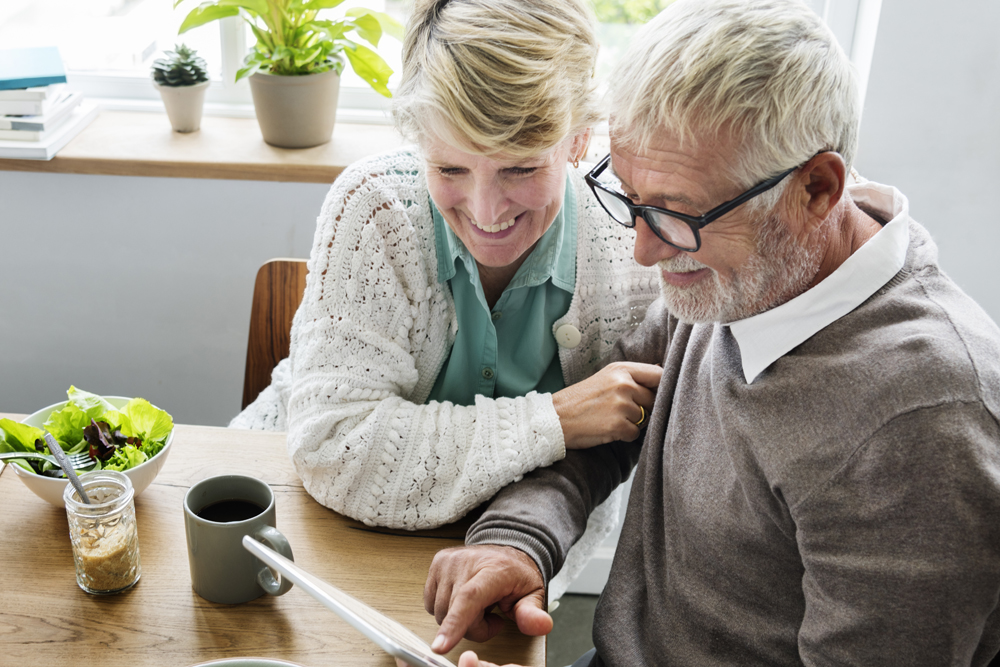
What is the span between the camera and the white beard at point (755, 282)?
86cm

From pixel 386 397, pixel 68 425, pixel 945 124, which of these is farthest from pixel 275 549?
pixel 945 124

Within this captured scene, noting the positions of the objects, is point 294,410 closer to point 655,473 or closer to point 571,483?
point 571,483

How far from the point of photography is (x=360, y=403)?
1.11 m

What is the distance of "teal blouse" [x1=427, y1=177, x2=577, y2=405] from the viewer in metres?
1.24

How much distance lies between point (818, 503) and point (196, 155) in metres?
1.56

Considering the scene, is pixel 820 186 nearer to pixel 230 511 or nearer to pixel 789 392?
pixel 789 392

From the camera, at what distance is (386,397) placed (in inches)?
44.6

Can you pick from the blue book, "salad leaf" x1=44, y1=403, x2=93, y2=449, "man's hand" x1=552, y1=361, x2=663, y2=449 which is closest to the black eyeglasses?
"man's hand" x1=552, y1=361, x2=663, y2=449

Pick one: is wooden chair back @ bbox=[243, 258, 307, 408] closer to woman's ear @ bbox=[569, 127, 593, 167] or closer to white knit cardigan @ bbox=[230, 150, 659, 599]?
white knit cardigan @ bbox=[230, 150, 659, 599]

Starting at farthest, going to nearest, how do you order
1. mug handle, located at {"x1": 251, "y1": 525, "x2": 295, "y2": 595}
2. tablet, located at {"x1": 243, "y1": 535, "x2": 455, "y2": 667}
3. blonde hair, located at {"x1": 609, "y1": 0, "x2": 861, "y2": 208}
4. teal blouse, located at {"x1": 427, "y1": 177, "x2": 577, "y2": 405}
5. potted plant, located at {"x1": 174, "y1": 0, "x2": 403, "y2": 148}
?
potted plant, located at {"x1": 174, "y1": 0, "x2": 403, "y2": 148} → teal blouse, located at {"x1": 427, "y1": 177, "x2": 577, "y2": 405} → mug handle, located at {"x1": 251, "y1": 525, "x2": 295, "y2": 595} → blonde hair, located at {"x1": 609, "y1": 0, "x2": 861, "y2": 208} → tablet, located at {"x1": 243, "y1": 535, "x2": 455, "y2": 667}

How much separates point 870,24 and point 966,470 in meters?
1.21

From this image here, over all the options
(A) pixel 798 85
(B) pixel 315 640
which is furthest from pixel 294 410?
(A) pixel 798 85

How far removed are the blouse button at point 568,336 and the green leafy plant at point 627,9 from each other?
40.6 inches

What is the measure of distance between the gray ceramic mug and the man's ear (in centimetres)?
64
